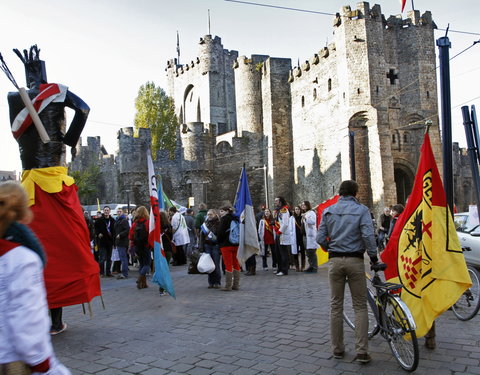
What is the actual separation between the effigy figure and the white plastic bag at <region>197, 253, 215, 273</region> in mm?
3708

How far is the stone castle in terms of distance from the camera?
87.8 feet

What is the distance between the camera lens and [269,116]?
116ft

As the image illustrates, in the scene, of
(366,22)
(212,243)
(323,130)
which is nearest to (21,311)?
(212,243)

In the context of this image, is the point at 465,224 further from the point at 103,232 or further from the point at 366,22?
the point at 366,22

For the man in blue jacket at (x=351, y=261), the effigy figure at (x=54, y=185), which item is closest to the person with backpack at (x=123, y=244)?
the effigy figure at (x=54, y=185)

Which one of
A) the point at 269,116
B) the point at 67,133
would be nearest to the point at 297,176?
the point at 269,116

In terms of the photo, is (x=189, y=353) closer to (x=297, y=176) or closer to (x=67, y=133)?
(x=67, y=133)

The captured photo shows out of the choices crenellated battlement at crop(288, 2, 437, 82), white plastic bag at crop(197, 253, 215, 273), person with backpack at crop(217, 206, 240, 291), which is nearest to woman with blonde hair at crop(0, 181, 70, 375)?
white plastic bag at crop(197, 253, 215, 273)

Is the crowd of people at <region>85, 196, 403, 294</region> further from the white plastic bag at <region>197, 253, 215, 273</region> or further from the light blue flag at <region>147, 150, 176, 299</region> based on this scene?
the light blue flag at <region>147, 150, 176, 299</region>

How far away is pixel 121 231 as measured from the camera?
11539 millimetres

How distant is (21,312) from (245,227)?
305 inches

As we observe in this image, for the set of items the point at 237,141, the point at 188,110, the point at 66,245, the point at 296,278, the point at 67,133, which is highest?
the point at 188,110

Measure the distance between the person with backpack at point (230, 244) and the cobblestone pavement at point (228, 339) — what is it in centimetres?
74

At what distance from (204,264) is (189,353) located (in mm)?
4181
